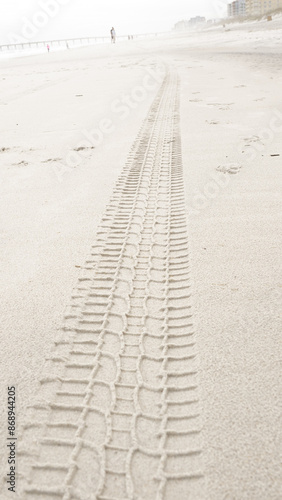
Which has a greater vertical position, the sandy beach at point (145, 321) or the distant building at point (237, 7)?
→ the distant building at point (237, 7)

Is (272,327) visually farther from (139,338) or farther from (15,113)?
(15,113)

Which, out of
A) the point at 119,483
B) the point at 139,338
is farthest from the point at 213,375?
the point at 119,483

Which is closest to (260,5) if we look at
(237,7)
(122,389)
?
(237,7)

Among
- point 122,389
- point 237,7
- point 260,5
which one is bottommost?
point 122,389

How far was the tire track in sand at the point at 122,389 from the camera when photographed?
1210 mm

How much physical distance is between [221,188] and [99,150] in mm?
1866

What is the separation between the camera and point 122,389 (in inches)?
59.1

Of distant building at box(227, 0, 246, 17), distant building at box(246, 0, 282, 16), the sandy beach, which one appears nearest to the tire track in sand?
the sandy beach

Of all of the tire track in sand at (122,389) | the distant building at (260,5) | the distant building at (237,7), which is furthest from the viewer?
the distant building at (237,7)

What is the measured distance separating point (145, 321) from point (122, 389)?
0.41 m

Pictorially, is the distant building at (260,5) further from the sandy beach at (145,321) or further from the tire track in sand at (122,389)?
the tire track in sand at (122,389)

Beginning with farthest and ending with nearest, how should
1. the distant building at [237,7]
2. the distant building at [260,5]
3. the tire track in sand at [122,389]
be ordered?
the distant building at [237,7] < the distant building at [260,5] < the tire track in sand at [122,389]

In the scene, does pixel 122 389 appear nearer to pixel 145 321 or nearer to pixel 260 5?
pixel 145 321

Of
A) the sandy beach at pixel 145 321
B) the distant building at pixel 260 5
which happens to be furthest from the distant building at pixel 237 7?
the sandy beach at pixel 145 321
